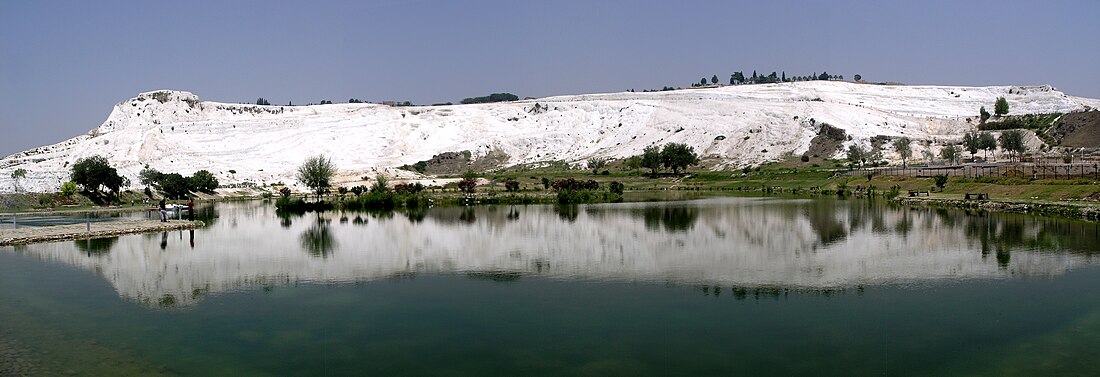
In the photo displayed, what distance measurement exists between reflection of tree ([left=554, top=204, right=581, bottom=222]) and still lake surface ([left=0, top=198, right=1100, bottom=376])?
8.18 meters

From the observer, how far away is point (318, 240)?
28.9m

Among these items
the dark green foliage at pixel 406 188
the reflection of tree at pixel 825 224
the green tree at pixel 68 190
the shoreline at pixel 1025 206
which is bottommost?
the reflection of tree at pixel 825 224

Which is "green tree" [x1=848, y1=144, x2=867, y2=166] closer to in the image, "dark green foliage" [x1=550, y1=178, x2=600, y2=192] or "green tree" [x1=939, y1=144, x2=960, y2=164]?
"green tree" [x1=939, y1=144, x2=960, y2=164]

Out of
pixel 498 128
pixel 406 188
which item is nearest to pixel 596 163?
pixel 498 128

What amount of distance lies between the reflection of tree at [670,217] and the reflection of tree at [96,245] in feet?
63.1

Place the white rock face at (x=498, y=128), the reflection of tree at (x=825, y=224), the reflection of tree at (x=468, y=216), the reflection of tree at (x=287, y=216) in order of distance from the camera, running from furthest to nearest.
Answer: the white rock face at (x=498, y=128) → the reflection of tree at (x=287, y=216) → the reflection of tree at (x=468, y=216) → the reflection of tree at (x=825, y=224)

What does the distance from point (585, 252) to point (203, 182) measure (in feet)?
183

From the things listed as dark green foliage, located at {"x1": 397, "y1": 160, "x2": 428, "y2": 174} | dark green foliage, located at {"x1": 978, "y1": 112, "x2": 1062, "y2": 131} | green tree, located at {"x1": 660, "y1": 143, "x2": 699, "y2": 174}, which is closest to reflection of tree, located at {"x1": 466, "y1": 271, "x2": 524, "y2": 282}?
green tree, located at {"x1": 660, "y1": 143, "x2": 699, "y2": 174}

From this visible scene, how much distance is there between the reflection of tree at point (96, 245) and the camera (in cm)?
2566

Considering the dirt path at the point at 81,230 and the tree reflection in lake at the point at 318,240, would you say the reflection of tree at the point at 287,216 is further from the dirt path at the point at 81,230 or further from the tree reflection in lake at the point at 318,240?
the dirt path at the point at 81,230

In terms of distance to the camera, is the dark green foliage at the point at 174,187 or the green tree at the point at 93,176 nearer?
the green tree at the point at 93,176

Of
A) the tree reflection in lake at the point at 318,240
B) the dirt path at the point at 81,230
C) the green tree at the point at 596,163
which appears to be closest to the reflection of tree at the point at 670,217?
the tree reflection in lake at the point at 318,240

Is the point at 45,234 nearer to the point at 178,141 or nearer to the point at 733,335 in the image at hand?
the point at 733,335

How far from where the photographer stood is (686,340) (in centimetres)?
1284
